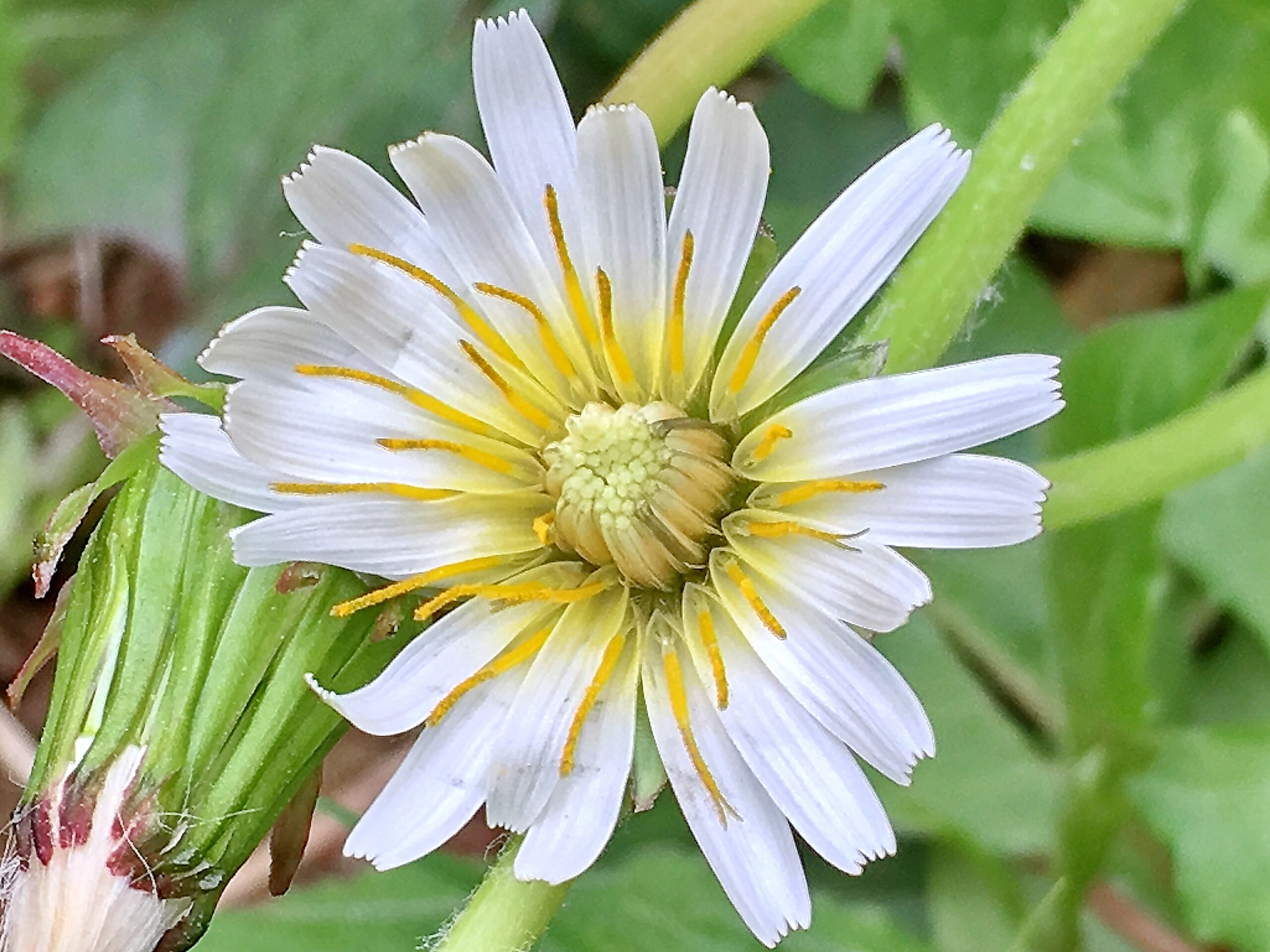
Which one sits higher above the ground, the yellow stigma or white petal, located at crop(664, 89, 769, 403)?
white petal, located at crop(664, 89, 769, 403)

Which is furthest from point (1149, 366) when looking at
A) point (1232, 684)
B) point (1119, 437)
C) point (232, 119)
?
point (232, 119)

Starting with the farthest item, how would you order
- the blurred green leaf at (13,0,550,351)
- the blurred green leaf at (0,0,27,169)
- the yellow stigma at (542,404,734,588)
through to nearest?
the blurred green leaf at (0,0,27,169)
the blurred green leaf at (13,0,550,351)
the yellow stigma at (542,404,734,588)

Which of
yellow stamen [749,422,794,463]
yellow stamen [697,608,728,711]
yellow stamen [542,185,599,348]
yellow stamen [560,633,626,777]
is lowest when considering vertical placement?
yellow stamen [560,633,626,777]

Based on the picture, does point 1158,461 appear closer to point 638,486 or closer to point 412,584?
point 638,486

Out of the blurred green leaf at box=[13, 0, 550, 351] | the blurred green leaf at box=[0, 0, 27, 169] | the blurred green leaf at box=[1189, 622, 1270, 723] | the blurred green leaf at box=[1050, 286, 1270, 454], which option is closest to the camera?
the blurred green leaf at box=[1050, 286, 1270, 454]

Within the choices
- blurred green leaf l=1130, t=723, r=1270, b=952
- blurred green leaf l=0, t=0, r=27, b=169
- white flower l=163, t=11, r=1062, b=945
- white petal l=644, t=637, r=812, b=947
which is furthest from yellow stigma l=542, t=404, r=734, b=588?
blurred green leaf l=0, t=0, r=27, b=169

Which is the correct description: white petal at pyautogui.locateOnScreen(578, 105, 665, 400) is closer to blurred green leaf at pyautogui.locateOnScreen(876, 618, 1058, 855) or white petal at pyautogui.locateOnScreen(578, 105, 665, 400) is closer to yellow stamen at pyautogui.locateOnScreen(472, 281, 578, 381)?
yellow stamen at pyautogui.locateOnScreen(472, 281, 578, 381)

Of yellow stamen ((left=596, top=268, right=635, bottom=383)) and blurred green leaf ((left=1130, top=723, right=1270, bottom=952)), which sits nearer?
yellow stamen ((left=596, top=268, right=635, bottom=383))
